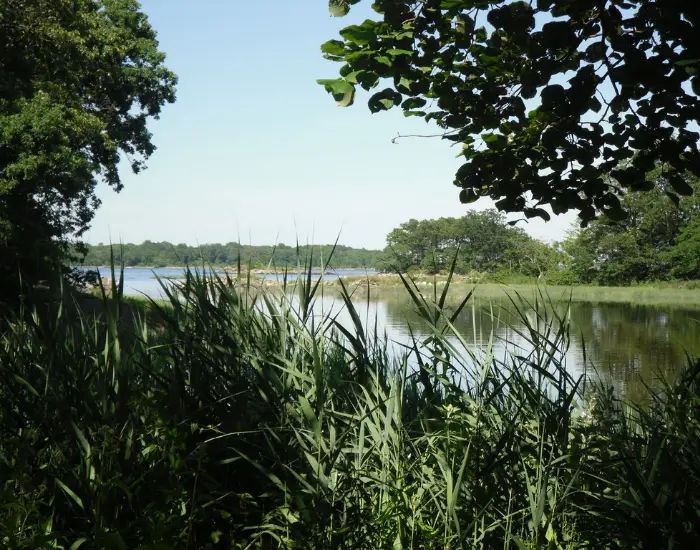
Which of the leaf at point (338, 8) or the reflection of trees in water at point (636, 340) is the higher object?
the leaf at point (338, 8)

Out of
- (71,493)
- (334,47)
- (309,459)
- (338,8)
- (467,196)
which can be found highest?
(338,8)

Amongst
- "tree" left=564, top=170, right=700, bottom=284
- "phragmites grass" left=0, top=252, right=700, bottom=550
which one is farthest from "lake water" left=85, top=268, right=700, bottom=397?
"tree" left=564, top=170, right=700, bottom=284

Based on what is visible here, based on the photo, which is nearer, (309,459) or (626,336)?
(309,459)

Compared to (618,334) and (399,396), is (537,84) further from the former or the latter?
(618,334)

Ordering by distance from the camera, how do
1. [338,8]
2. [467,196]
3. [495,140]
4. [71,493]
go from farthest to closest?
[467,196]
[495,140]
[338,8]
[71,493]

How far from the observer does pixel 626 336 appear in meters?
16.7

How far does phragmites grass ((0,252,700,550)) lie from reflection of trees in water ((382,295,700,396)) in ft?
12.8

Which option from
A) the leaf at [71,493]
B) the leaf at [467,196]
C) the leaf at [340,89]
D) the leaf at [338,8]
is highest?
the leaf at [338,8]

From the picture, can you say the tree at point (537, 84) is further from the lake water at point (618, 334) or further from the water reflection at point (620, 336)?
the water reflection at point (620, 336)

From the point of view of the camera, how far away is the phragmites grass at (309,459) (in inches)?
92.0

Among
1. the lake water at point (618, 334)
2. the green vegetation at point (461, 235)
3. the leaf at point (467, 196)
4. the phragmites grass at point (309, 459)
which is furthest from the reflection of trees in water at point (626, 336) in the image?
the green vegetation at point (461, 235)

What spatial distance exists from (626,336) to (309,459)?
15.8 meters

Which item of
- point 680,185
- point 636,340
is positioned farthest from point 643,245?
point 680,185

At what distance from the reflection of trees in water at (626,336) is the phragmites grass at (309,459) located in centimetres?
389
